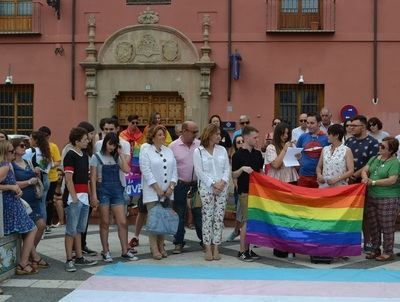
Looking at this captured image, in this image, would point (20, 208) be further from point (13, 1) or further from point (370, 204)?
point (13, 1)

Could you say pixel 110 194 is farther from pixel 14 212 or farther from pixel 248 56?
pixel 248 56

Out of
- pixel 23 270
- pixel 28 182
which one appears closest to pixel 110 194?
pixel 28 182

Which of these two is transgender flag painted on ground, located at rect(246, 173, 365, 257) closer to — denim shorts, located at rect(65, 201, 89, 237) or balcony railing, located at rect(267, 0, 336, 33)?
denim shorts, located at rect(65, 201, 89, 237)

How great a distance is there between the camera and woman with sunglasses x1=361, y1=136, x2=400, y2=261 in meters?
8.04

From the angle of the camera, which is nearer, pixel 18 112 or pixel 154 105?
pixel 154 105

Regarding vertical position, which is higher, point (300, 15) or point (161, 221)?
point (300, 15)

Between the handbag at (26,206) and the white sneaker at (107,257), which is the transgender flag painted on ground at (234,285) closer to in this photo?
the white sneaker at (107,257)

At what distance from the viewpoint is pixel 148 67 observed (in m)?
18.2

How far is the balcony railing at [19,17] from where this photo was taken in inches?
731

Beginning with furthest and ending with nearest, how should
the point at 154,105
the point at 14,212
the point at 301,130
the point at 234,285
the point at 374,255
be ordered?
1. the point at 154,105
2. the point at 301,130
3. the point at 374,255
4. the point at 14,212
5. the point at 234,285

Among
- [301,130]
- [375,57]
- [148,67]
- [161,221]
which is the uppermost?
[375,57]

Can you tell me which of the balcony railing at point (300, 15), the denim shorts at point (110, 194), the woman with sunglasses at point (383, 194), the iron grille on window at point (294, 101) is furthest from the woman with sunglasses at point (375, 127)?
the balcony railing at point (300, 15)

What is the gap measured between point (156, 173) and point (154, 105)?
34.5ft

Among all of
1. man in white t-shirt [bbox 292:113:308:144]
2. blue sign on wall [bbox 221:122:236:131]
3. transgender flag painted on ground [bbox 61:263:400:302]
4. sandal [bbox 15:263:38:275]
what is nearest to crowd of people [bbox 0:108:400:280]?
sandal [bbox 15:263:38:275]
